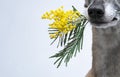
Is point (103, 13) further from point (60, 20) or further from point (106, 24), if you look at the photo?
point (60, 20)

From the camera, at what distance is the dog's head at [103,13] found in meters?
1.63

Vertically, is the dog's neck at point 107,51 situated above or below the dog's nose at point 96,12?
A: below

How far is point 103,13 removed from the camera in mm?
1628

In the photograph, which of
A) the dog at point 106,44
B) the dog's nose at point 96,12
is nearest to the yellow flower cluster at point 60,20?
the dog at point 106,44

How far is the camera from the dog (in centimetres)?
167

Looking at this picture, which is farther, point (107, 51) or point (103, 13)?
point (107, 51)

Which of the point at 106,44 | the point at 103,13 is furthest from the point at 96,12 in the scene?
the point at 106,44

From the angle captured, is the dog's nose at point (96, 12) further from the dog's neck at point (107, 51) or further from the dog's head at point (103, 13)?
the dog's neck at point (107, 51)

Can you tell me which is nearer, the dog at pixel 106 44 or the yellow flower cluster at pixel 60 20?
the dog at pixel 106 44

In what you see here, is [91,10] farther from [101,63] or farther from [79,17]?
[79,17]

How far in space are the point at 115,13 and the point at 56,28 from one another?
27 centimetres

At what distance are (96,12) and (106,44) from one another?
0.21 metres

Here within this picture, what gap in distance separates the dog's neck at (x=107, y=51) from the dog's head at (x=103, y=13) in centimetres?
11

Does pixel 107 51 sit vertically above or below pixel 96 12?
below
